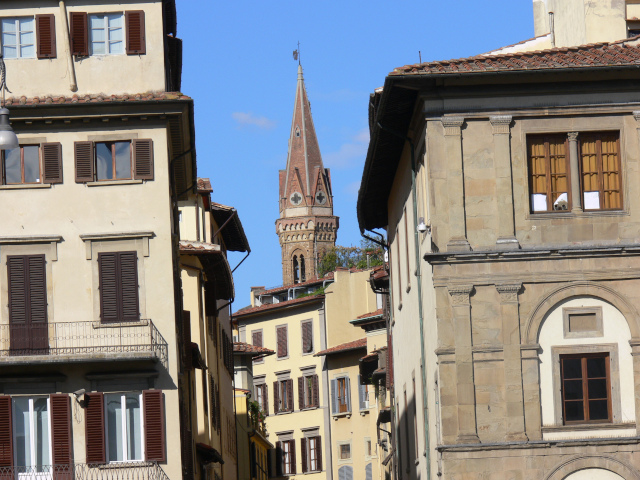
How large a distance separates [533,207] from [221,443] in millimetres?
26119

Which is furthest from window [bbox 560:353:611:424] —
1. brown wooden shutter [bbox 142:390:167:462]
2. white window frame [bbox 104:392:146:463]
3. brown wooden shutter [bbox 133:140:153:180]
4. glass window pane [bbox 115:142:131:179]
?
glass window pane [bbox 115:142:131:179]

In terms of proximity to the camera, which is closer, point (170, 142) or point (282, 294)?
point (170, 142)

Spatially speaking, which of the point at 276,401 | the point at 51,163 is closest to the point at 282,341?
the point at 276,401

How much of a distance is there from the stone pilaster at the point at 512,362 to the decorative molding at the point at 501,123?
3.17 meters

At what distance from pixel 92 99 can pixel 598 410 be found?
1412cm

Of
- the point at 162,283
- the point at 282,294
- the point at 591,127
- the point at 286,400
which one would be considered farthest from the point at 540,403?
the point at 282,294

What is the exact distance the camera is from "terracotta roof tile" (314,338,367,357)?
81375 mm

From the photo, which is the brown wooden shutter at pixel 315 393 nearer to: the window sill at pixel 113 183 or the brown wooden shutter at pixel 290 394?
the brown wooden shutter at pixel 290 394

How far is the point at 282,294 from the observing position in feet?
343

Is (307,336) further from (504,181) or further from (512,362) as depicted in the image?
(512,362)

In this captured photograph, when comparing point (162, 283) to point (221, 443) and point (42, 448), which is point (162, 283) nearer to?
point (42, 448)

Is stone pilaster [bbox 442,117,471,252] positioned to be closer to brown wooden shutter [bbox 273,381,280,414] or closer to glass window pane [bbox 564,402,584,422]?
glass window pane [bbox 564,402,584,422]

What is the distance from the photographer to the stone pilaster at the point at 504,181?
28406 mm

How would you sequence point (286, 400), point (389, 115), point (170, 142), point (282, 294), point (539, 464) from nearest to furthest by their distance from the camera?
1. point (539, 464)
2. point (389, 115)
3. point (170, 142)
4. point (286, 400)
5. point (282, 294)
